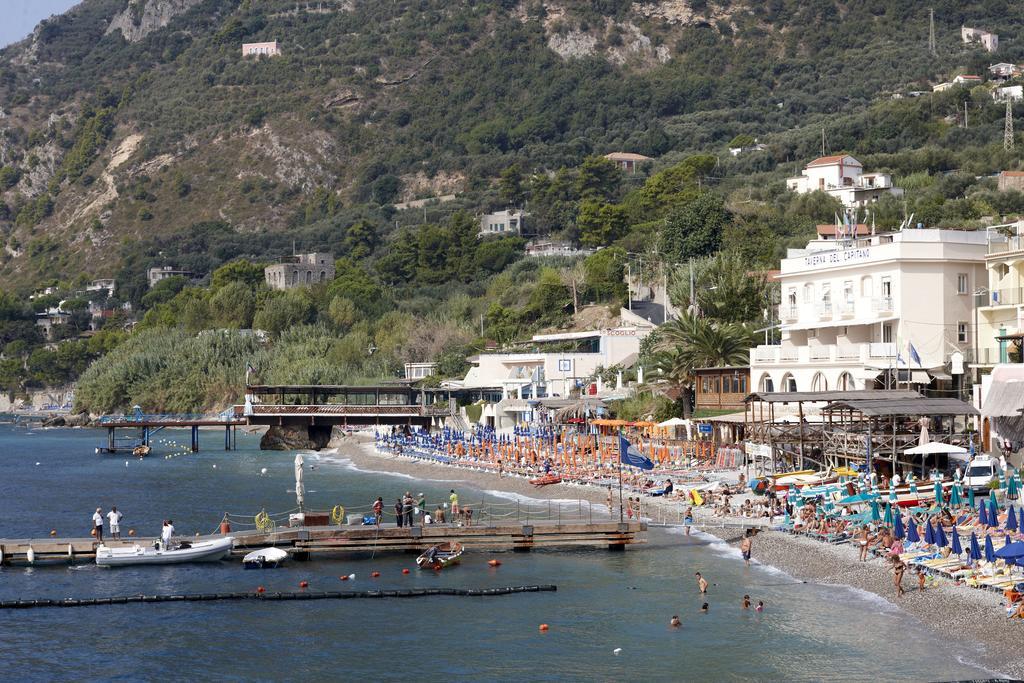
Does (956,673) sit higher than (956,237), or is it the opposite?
(956,237)

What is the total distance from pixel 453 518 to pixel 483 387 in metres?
52.2

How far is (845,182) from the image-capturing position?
420ft

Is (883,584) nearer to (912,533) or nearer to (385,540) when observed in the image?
(912,533)

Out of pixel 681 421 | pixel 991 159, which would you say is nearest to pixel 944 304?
pixel 681 421

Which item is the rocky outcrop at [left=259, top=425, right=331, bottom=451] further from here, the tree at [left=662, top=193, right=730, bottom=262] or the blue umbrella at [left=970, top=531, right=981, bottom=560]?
the blue umbrella at [left=970, top=531, right=981, bottom=560]

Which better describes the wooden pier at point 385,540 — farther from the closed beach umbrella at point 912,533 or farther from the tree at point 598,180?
the tree at point 598,180

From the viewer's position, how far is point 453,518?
47969 millimetres

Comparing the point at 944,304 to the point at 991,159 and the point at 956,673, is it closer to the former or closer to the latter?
the point at 956,673

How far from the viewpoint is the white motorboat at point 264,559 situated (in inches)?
1734

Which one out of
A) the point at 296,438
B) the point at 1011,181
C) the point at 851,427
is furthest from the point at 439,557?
the point at 1011,181

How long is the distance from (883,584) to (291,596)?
672 inches

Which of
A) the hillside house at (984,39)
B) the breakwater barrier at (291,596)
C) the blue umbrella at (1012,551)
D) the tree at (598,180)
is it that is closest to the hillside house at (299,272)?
the tree at (598,180)

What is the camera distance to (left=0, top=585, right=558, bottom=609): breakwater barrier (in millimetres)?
39344

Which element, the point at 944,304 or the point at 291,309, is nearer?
the point at 944,304
